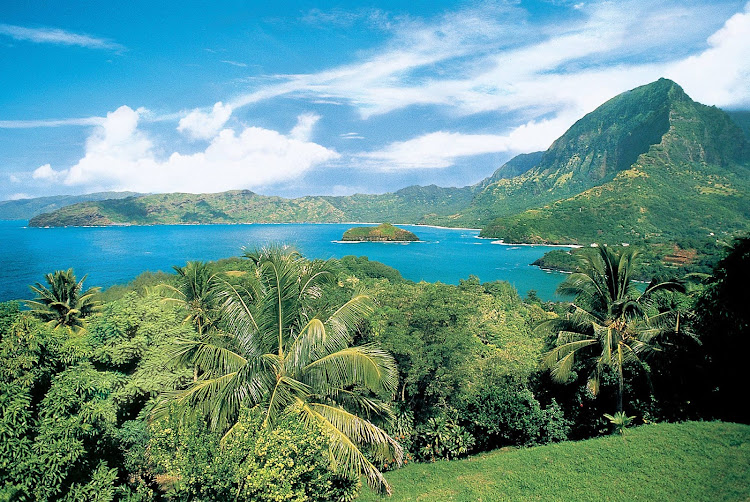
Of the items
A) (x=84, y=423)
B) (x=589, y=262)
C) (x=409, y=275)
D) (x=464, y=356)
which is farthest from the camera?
(x=409, y=275)

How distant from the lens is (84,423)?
19.0 ft

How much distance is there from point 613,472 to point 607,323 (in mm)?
6032

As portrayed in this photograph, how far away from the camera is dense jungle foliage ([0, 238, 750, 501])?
5.52 m

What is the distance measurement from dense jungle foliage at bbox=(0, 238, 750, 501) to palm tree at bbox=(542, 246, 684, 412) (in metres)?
0.07

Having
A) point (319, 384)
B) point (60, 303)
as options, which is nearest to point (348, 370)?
point (319, 384)

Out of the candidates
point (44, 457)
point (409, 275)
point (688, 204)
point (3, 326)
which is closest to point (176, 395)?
point (44, 457)

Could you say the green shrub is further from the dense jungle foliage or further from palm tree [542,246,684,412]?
palm tree [542,246,684,412]

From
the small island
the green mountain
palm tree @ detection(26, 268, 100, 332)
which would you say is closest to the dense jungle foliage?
palm tree @ detection(26, 268, 100, 332)

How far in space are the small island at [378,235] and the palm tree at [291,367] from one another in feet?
511

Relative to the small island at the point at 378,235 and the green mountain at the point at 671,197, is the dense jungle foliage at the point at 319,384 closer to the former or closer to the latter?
the green mountain at the point at 671,197

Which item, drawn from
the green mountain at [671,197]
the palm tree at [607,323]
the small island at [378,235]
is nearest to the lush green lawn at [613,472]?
the palm tree at [607,323]

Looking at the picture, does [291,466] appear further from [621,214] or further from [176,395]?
[621,214]

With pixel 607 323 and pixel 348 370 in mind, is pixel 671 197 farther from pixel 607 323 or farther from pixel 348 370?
pixel 348 370

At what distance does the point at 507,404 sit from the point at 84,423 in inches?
430
